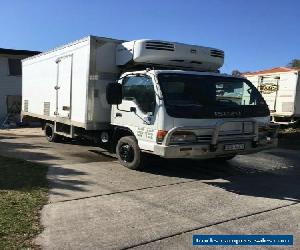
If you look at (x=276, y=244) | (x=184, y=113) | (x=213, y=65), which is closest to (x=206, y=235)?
(x=276, y=244)

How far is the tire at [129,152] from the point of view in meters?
9.25

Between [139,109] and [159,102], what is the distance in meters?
0.71

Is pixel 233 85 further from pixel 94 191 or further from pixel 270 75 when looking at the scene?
pixel 270 75

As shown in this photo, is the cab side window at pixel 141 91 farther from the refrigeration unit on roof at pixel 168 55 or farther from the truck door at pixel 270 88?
the truck door at pixel 270 88

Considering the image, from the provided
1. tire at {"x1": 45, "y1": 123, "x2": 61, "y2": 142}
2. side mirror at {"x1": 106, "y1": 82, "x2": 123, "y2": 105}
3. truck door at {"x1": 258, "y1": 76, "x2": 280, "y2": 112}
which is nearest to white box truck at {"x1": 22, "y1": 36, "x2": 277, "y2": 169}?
side mirror at {"x1": 106, "y1": 82, "x2": 123, "y2": 105}

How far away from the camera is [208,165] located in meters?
10.4

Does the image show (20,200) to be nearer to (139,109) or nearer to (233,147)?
(139,109)

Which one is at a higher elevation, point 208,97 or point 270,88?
point 270,88

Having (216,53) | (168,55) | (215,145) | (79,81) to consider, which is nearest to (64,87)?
(79,81)

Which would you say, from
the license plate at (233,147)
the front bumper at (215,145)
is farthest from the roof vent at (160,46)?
the license plate at (233,147)

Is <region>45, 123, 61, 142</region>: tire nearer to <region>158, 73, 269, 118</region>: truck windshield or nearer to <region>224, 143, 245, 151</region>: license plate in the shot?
<region>158, 73, 269, 118</region>: truck windshield

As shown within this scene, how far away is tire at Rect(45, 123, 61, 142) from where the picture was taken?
13.9m

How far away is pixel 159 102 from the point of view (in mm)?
8398

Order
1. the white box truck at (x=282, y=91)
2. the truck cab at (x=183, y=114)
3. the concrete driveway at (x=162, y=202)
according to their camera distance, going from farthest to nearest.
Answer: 1. the white box truck at (x=282, y=91)
2. the truck cab at (x=183, y=114)
3. the concrete driveway at (x=162, y=202)
